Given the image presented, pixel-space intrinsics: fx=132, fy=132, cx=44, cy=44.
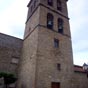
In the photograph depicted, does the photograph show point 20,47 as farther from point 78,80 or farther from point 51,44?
point 78,80

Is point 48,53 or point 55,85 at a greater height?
point 48,53

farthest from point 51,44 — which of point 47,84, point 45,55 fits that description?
point 47,84

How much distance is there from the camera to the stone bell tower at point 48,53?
12844mm

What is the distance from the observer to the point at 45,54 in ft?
44.9

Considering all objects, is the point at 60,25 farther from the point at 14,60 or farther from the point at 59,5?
the point at 14,60

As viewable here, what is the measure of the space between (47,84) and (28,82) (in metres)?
2.00

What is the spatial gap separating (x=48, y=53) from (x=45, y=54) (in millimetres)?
430

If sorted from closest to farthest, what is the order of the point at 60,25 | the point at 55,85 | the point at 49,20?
the point at 55,85
the point at 49,20
the point at 60,25

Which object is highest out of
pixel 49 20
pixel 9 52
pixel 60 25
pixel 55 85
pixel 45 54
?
pixel 49 20

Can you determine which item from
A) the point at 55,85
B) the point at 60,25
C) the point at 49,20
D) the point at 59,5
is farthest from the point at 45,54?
the point at 59,5

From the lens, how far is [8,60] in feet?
52.0

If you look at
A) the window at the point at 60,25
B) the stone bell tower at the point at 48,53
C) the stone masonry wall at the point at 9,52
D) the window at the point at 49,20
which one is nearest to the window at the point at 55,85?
the stone bell tower at the point at 48,53

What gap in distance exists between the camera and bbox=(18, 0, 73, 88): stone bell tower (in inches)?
506

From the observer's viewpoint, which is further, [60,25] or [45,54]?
[60,25]
